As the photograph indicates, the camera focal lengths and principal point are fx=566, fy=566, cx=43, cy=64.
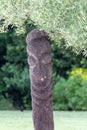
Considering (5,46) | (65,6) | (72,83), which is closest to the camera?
(65,6)

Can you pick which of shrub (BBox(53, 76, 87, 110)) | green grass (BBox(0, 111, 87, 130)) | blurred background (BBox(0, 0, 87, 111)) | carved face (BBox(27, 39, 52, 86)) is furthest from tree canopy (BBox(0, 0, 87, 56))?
blurred background (BBox(0, 0, 87, 111))

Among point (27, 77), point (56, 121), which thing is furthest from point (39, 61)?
point (27, 77)

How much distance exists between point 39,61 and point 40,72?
12 cm

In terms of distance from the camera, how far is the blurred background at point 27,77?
13570 millimetres

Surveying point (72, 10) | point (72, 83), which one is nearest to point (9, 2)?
point (72, 10)

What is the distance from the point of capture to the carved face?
5.87 m

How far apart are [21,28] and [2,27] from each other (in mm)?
274

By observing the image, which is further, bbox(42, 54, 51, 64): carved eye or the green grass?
the green grass

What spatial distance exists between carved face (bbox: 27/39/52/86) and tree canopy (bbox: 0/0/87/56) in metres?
0.41

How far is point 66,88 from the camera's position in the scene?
13.7m

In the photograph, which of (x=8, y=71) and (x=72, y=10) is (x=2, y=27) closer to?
(x=72, y=10)

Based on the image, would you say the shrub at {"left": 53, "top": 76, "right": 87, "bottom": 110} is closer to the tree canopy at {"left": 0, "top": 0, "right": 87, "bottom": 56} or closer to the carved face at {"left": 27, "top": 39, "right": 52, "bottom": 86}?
the carved face at {"left": 27, "top": 39, "right": 52, "bottom": 86}

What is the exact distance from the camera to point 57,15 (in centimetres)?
490

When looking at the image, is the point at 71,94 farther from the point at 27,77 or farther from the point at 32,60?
the point at 32,60
